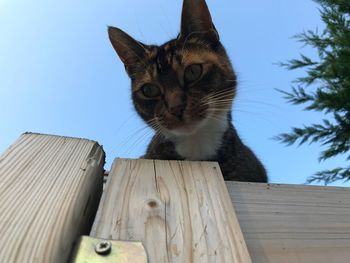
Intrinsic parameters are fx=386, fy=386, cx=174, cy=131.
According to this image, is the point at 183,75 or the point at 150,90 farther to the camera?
the point at 150,90

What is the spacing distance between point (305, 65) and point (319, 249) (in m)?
3.35

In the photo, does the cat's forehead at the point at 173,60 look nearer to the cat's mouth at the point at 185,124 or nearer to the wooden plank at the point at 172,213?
the cat's mouth at the point at 185,124

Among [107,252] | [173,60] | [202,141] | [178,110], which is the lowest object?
[107,252]

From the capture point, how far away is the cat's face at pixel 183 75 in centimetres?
222

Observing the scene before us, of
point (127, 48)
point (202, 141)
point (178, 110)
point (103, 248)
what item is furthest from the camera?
point (127, 48)

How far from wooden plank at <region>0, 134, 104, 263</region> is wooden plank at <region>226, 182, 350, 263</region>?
1.28 feet

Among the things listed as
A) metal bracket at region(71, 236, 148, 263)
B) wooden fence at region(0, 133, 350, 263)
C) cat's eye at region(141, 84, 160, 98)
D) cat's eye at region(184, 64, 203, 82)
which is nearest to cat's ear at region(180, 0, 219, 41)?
cat's eye at region(184, 64, 203, 82)

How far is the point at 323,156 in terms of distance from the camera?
351 centimetres

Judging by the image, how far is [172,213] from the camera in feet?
2.71

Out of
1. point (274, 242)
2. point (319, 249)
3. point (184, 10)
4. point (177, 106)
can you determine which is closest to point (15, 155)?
point (274, 242)

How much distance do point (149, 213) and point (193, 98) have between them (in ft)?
4.83

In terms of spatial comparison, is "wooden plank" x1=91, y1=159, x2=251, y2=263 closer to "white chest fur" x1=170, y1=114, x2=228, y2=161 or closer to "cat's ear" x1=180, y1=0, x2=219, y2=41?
"white chest fur" x1=170, y1=114, x2=228, y2=161

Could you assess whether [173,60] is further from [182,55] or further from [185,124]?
[185,124]

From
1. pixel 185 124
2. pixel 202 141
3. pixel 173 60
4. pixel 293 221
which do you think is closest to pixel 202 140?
pixel 202 141
